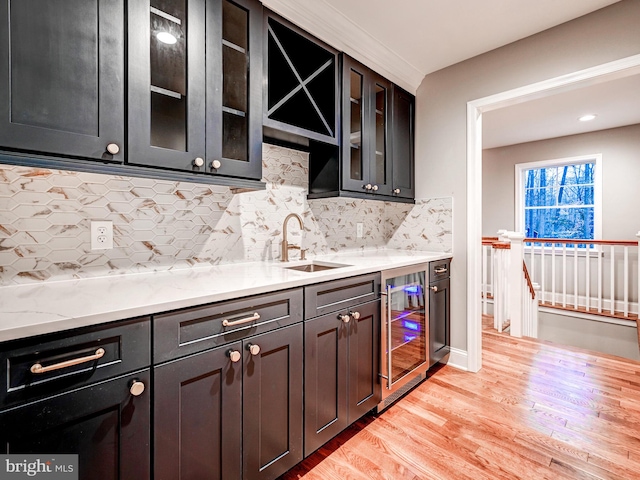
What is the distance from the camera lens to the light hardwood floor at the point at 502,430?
154cm

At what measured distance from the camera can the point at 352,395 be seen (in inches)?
68.9

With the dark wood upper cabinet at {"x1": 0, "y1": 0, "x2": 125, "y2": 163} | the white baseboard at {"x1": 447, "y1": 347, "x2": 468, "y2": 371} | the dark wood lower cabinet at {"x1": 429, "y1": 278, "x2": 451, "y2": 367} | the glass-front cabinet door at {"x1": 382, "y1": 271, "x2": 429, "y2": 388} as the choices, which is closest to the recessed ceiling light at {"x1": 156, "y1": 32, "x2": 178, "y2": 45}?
the dark wood upper cabinet at {"x1": 0, "y1": 0, "x2": 125, "y2": 163}

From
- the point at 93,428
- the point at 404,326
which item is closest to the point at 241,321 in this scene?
the point at 93,428

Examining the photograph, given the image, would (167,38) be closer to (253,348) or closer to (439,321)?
(253,348)

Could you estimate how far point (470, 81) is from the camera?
2.59 meters

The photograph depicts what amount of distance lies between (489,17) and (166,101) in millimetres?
2108

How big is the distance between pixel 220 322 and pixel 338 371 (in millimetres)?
777

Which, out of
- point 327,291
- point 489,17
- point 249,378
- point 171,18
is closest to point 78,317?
point 249,378

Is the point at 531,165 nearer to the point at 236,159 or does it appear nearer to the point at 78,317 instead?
the point at 236,159

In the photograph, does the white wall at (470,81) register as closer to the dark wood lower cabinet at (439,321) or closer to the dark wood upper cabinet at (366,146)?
the dark wood lower cabinet at (439,321)

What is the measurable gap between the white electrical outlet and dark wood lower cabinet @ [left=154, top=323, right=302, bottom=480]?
2.40 ft

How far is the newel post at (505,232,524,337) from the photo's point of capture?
133 inches

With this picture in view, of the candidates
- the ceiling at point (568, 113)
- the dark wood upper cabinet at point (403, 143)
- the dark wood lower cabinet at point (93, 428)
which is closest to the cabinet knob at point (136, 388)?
the dark wood lower cabinet at point (93, 428)

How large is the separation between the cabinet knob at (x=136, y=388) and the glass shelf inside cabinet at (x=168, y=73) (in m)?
0.90
